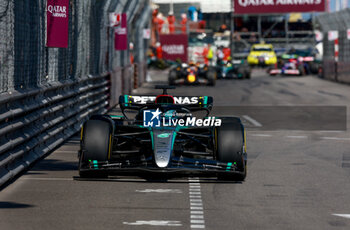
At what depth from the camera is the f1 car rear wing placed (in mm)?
11000

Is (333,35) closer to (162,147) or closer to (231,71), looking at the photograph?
(231,71)

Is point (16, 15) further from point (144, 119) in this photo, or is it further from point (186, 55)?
point (186, 55)

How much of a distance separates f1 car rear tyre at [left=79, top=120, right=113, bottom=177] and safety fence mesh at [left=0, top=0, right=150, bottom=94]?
112 centimetres

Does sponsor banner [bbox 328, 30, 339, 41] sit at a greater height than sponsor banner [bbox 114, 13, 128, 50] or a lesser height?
greater

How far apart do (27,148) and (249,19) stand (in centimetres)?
8197

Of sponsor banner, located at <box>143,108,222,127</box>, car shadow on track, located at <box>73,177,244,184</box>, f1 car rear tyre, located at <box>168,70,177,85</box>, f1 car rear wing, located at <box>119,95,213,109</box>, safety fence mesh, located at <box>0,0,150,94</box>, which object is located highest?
safety fence mesh, located at <box>0,0,150,94</box>

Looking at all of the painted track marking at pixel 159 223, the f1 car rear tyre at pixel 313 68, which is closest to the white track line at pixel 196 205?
the painted track marking at pixel 159 223

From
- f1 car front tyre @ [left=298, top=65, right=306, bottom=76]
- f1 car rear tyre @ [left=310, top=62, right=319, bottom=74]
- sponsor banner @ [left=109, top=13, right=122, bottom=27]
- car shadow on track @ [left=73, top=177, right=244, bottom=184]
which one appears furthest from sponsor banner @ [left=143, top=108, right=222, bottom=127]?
f1 car rear tyre @ [left=310, top=62, right=319, bottom=74]

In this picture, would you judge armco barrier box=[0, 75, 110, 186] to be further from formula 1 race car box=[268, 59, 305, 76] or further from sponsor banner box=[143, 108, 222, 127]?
formula 1 race car box=[268, 59, 305, 76]

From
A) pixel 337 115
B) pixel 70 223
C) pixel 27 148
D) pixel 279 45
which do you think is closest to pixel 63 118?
pixel 27 148

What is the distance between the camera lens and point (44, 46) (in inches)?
493

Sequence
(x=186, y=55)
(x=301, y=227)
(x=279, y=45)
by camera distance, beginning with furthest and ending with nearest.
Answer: (x=279, y=45), (x=186, y=55), (x=301, y=227)

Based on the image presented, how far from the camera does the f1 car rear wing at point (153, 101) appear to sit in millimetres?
11000

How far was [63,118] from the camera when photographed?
1370 centimetres
